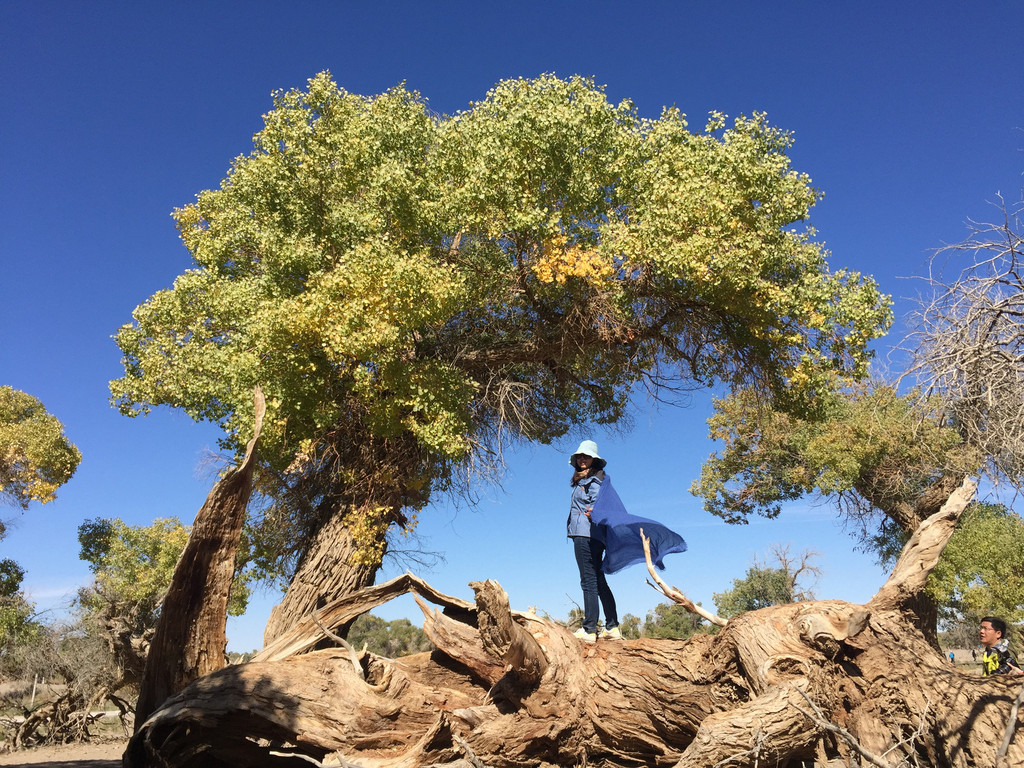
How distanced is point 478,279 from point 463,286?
116 centimetres

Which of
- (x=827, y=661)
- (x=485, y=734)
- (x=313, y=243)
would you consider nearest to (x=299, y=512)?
(x=313, y=243)

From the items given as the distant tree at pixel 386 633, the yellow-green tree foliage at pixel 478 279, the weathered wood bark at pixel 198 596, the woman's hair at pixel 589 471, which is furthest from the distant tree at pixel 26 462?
the distant tree at pixel 386 633

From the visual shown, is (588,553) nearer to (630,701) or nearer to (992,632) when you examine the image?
(630,701)

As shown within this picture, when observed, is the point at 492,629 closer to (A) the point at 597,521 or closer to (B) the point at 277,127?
(A) the point at 597,521

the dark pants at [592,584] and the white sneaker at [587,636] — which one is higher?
the dark pants at [592,584]

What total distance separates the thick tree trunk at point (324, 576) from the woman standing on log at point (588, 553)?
4.87 metres

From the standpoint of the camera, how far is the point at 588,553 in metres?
7.41

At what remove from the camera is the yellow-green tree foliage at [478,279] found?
10711 millimetres

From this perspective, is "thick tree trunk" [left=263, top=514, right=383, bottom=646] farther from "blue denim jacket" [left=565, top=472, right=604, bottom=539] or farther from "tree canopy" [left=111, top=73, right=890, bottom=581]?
"blue denim jacket" [left=565, top=472, right=604, bottom=539]

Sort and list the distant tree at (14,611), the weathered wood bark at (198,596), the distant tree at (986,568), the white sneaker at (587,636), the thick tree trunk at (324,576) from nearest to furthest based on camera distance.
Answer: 1. the weathered wood bark at (198,596)
2. the white sneaker at (587,636)
3. the thick tree trunk at (324,576)
4. the distant tree at (14,611)
5. the distant tree at (986,568)

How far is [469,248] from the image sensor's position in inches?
507

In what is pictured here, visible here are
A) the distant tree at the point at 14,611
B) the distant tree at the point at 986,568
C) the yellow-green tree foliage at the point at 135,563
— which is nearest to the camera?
the distant tree at the point at 14,611

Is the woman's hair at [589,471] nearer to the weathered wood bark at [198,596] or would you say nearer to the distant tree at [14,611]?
the weathered wood bark at [198,596]

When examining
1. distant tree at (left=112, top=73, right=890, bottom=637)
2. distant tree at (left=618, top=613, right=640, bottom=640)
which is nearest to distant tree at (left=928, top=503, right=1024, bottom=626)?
distant tree at (left=618, top=613, right=640, bottom=640)
